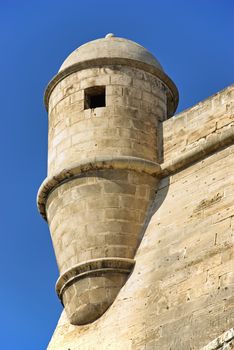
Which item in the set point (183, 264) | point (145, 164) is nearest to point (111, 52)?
point (145, 164)

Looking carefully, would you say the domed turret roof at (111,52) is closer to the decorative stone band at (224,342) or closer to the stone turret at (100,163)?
the stone turret at (100,163)

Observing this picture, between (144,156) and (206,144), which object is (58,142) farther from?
(206,144)

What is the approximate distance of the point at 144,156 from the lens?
11.3m

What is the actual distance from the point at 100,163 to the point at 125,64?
53.0 inches

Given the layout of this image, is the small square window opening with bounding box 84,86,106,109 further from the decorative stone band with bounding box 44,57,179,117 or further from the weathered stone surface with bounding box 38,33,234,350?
the decorative stone band with bounding box 44,57,179,117

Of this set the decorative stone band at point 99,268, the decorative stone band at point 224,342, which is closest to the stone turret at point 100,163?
the decorative stone band at point 99,268

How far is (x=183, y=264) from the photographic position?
1024 cm

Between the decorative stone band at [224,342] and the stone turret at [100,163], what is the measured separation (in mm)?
1766

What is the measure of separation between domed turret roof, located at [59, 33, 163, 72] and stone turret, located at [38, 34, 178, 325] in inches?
0.5

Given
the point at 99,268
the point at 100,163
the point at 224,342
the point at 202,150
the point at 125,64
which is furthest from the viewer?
the point at 125,64

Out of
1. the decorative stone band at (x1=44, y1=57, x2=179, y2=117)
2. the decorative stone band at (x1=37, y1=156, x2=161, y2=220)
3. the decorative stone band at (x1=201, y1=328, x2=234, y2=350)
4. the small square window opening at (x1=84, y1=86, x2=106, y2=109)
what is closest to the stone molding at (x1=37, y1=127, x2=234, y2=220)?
the decorative stone band at (x1=37, y1=156, x2=161, y2=220)

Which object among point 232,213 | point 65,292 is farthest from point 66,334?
point 232,213

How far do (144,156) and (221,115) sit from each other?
0.96 m

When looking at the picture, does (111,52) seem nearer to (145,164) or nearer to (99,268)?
(145,164)
